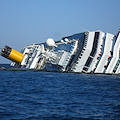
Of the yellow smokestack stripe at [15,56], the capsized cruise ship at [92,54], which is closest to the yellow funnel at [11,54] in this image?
the yellow smokestack stripe at [15,56]

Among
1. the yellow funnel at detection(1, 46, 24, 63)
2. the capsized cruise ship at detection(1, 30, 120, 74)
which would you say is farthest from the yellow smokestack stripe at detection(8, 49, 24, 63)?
the capsized cruise ship at detection(1, 30, 120, 74)

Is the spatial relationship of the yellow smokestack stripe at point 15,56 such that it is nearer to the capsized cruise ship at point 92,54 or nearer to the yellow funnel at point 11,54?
the yellow funnel at point 11,54

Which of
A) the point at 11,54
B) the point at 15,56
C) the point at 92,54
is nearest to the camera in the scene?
the point at 92,54

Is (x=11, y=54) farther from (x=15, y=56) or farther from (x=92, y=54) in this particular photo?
(x=92, y=54)

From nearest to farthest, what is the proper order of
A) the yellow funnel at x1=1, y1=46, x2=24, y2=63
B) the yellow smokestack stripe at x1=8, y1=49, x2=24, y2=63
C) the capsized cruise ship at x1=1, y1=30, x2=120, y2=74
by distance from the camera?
the capsized cruise ship at x1=1, y1=30, x2=120, y2=74
the yellow funnel at x1=1, y1=46, x2=24, y2=63
the yellow smokestack stripe at x1=8, y1=49, x2=24, y2=63

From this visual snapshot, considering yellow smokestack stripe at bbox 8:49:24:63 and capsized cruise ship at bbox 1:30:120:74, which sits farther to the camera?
yellow smokestack stripe at bbox 8:49:24:63

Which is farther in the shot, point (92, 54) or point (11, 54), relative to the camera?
point (11, 54)

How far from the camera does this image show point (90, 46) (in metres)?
59.5

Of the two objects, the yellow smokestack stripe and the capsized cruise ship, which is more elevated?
the yellow smokestack stripe

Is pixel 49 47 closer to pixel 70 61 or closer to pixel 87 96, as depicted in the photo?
pixel 70 61

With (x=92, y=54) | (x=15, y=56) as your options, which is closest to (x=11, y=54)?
(x=15, y=56)

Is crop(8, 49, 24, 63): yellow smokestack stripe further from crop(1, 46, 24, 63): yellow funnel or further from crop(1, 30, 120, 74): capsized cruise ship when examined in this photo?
crop(1, 30, 120, 74): capsized cruise ship

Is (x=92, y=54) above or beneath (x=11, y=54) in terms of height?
beneath

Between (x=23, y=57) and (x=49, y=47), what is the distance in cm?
979
